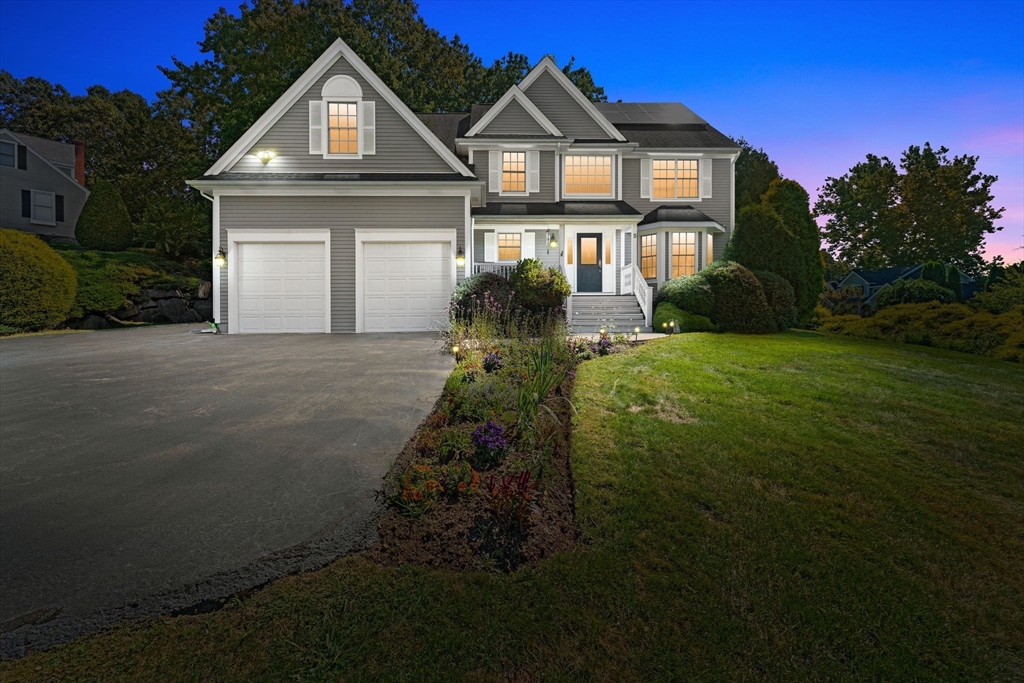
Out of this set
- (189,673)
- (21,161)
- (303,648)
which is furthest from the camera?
(21,161)

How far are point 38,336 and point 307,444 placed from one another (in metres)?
13.0

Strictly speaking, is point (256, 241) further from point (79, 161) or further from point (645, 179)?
point (79, 161)

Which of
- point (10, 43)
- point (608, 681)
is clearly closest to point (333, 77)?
point (608, 681)

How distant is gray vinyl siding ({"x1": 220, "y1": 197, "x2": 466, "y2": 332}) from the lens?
14109 mm

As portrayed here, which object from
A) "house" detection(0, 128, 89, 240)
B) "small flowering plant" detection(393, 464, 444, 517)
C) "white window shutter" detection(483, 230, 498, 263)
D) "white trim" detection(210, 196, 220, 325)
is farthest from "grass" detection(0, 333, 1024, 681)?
"house" detection(0, 128, 89, 240)

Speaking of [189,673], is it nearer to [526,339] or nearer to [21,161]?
[526,339]

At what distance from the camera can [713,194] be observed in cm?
2044

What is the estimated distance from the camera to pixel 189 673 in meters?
2.09

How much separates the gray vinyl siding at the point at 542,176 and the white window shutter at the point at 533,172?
5.4 inches

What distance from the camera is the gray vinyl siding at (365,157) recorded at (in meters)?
14.6

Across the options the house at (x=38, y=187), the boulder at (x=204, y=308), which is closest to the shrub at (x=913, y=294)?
the boulder at (x=204, y=308)

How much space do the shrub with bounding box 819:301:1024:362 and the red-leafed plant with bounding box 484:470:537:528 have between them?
12423mm

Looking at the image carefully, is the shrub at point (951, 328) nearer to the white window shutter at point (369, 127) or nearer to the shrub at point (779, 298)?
the shrub at point (779, 298)

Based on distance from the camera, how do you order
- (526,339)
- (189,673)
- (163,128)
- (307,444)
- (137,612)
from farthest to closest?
(163,128) → (526,339) → (307,444) → (137,612) → (189,673)
